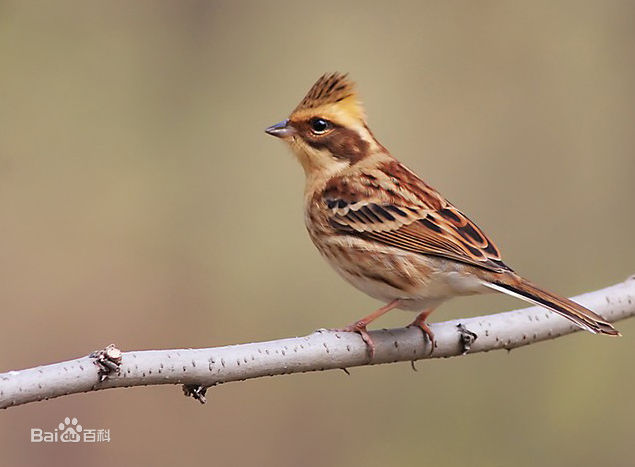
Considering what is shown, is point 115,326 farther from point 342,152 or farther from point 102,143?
point 342,152

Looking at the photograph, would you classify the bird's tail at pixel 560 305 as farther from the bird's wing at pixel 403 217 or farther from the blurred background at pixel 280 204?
the blurred background at pixel 280 204

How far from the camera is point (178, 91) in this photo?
817 cm

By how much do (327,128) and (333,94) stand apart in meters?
0.19

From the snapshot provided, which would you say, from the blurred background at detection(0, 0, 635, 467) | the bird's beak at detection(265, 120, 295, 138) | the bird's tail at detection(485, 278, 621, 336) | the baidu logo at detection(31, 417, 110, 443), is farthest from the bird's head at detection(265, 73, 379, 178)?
the baidu logo at detection(31, 417, 110, 443)

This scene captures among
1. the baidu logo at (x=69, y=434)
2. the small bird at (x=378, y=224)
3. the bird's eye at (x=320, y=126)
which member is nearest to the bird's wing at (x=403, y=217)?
the small bird at (x=378, y=224)

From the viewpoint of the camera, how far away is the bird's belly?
16.1 feet

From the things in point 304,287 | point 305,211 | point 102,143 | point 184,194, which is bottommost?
point 305,211

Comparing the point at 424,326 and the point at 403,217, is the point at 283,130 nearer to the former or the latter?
the point at 403,217

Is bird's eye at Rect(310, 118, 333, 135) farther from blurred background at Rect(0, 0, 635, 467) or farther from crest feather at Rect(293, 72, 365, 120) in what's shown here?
blurred background at Rect(0, 0, 635, 467)

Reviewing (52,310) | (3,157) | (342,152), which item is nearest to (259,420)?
(52,310)

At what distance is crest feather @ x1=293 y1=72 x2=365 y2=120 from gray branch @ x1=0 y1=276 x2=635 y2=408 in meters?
1.31

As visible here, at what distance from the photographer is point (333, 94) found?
541 centimetres

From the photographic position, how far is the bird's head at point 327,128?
17.8ft

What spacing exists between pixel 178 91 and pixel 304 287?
189cm
